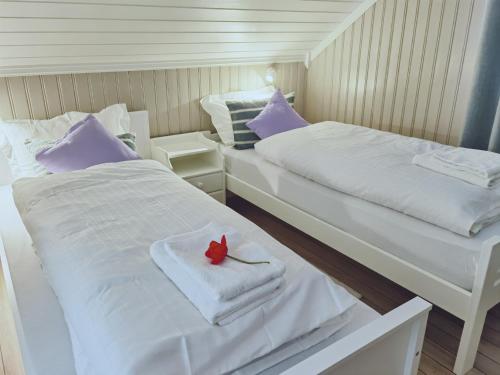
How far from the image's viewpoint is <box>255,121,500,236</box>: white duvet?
5.62 ft

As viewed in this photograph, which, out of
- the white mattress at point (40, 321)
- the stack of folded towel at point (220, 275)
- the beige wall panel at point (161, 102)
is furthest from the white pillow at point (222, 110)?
the stack of folded towel at point (220, 275)

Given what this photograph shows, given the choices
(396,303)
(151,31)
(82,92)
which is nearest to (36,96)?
(82,92)

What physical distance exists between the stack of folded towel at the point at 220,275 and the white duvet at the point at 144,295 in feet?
0.09

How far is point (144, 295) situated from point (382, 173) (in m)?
1.38

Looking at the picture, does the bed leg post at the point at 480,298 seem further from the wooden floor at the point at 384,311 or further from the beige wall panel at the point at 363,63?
the beige wall panel at the point at 363,63

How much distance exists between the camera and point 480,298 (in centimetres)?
153

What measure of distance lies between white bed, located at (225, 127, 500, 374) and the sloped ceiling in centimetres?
90

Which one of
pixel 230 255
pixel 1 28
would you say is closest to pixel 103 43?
pixel 1 28

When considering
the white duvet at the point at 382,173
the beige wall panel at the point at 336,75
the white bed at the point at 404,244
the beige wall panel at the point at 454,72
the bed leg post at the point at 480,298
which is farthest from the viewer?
the beige wall panel at the point at 336,75

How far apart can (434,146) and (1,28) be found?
2443 millimetres

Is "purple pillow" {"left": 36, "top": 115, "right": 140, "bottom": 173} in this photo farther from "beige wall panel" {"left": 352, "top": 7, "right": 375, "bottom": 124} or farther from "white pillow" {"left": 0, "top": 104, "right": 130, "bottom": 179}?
"beige wall panel" {"left": 352, "top": 7, "right": 375, "bottom": 124}

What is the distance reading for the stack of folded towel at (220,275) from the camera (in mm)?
1109

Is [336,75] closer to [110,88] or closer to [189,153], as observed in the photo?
[189,153]

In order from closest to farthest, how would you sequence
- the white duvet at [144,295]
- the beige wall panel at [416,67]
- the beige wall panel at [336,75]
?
the white duvet at [144,295] → the beige wall panel at [416,67] → the beige wall panel at [336,75]
